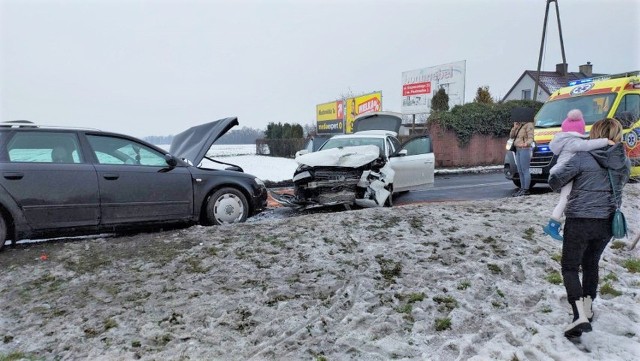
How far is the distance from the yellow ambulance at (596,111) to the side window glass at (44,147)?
28.5ft

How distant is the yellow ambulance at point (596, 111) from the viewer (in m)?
8.57

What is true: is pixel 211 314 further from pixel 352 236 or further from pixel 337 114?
pixel 337 114

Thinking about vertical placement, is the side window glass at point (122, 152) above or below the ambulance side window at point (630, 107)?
below

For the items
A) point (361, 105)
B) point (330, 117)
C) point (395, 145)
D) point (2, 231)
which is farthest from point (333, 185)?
point (330, 117)

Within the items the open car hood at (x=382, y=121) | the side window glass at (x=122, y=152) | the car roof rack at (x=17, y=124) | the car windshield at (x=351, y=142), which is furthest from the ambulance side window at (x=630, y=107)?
the car roof rack at (x=17, y=124)

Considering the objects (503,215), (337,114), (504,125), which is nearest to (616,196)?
(503,215)

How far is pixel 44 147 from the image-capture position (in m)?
4.95

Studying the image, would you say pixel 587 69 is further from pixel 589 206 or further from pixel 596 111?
pixel 589 206

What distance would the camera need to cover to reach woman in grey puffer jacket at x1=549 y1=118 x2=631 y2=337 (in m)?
3.02

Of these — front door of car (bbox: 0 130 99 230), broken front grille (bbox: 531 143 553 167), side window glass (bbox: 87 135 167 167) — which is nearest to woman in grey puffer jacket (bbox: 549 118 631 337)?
side window glass (bbox: 87 135 167 167)

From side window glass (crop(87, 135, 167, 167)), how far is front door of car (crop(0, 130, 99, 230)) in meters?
0.20

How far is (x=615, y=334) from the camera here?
3047 millimetres

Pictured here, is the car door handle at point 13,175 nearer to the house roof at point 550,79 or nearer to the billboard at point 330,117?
the billboard at point 330,117

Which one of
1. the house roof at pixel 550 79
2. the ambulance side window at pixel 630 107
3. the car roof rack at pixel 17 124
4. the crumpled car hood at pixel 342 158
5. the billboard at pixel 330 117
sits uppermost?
the house roof at pixel 550 79
